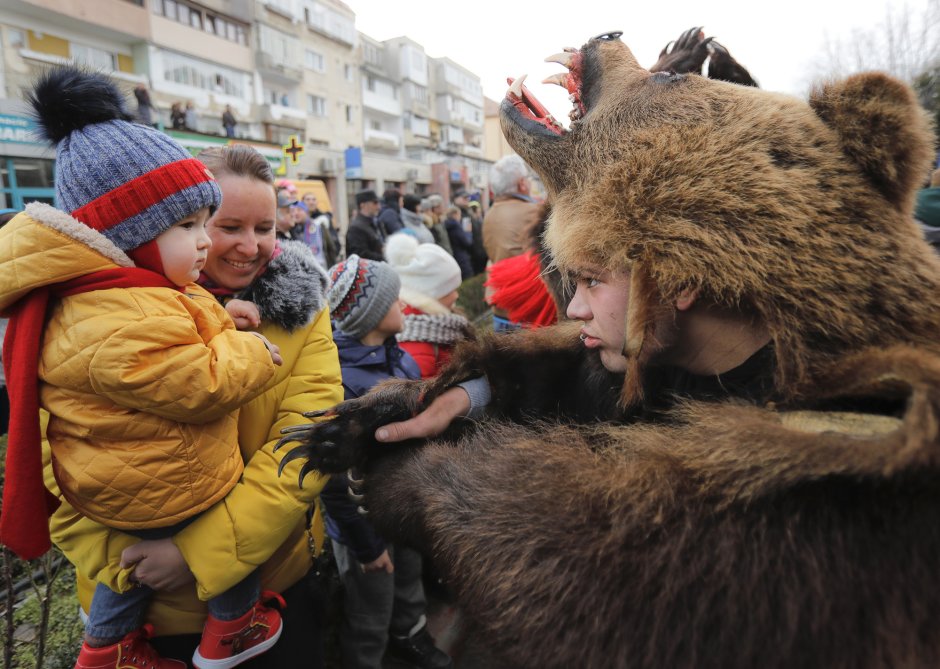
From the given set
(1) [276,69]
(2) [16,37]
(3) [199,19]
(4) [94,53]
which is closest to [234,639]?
(2) [16,37]

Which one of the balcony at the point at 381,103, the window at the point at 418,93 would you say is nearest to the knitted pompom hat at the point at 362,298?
the balcony at the point at 381,103

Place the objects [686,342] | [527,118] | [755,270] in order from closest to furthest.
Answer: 1. [755,270]
2. [686,342]
3. [527,118]

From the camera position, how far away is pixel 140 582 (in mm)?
1546

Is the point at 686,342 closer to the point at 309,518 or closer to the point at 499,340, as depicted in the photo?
the point at 499,340

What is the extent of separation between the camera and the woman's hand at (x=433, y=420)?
4.55 feet

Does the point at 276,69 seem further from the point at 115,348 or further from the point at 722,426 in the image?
the point at 722,426

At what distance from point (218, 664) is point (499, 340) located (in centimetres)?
127

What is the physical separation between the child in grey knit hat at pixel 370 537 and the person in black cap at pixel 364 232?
467cm

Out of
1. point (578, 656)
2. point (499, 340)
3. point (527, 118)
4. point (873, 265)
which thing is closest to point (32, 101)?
point (527, 118)

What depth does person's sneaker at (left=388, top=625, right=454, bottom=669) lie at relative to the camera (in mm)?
2807

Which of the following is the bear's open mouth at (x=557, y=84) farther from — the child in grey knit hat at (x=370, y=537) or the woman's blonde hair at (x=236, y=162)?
the child in grey knit hat at (x=370, y=537)

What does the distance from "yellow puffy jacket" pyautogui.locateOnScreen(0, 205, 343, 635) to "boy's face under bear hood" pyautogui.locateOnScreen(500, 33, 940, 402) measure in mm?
1068

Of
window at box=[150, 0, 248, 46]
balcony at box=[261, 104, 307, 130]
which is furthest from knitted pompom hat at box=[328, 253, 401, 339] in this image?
balcony at box=[261, 104, 307, 130]

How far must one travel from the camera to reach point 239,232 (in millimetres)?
1881
